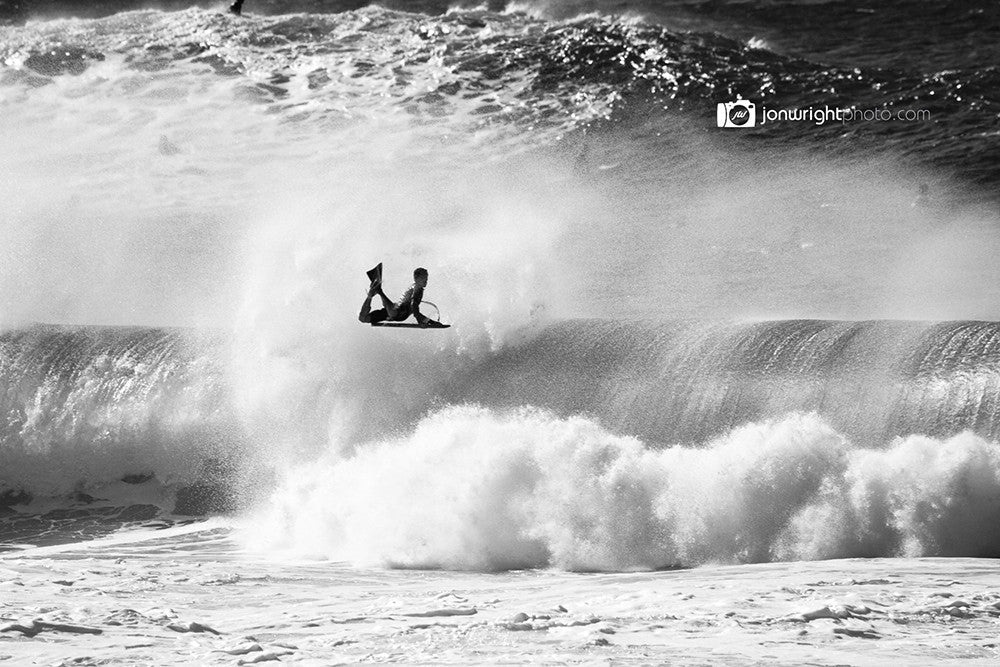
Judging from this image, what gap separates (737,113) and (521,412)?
24081 mm

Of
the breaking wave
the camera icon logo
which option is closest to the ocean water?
the breaking wave

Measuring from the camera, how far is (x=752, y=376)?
17312 millimetres

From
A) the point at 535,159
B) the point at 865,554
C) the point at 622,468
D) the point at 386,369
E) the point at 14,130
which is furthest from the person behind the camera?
the point at 14,130

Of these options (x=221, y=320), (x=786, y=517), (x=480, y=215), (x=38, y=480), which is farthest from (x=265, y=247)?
(x=786, y=517)

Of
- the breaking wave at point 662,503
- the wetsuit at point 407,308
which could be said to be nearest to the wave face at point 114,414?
the breaking wave at point 662,503

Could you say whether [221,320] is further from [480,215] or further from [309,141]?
[309,141]

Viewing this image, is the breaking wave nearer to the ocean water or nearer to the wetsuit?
the ocean water

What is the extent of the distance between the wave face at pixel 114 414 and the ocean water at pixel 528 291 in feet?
0.17

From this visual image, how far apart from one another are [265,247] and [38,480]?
529cm

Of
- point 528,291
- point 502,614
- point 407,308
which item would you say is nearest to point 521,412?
point 528,291

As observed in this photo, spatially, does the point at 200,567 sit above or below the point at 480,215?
below

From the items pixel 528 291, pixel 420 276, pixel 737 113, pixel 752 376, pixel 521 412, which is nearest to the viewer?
pixel 420 276

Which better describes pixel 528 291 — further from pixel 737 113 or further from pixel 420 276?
pixel 737 113

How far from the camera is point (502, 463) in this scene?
15.9 meters
